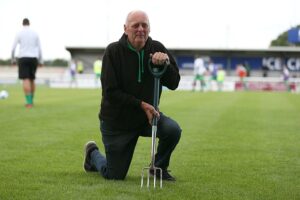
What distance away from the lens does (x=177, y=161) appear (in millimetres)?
8078

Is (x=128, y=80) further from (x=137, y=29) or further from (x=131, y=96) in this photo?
(x=137, y=29)

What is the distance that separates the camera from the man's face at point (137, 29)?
6.10m

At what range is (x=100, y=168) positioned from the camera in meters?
6.83

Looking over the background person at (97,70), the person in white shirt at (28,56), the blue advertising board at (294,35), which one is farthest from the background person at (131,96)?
the blue advertising board at (294,35)

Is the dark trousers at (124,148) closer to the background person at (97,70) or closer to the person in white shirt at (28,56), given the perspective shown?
the person in white shirt at (28,56)

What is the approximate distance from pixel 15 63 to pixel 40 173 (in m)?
10.4

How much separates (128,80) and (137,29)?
1.75 feet

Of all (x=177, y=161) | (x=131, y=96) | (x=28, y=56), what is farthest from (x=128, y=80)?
(x=28, y=56)

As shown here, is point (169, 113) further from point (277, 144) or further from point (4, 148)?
point (4, 148)

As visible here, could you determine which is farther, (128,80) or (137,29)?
(128,80)

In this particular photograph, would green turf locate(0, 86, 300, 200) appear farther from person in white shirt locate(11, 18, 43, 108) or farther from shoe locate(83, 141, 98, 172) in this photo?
person in white shirt locate(11, 18, 43, 108)

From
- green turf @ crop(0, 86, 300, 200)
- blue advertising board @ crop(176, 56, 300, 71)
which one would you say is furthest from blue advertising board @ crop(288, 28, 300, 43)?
green turf @ crop(0, 86, 300, 200)

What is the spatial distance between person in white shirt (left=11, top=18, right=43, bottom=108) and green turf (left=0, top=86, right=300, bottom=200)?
2.43 meters

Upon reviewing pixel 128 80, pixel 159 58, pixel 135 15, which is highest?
pixel 135 15
